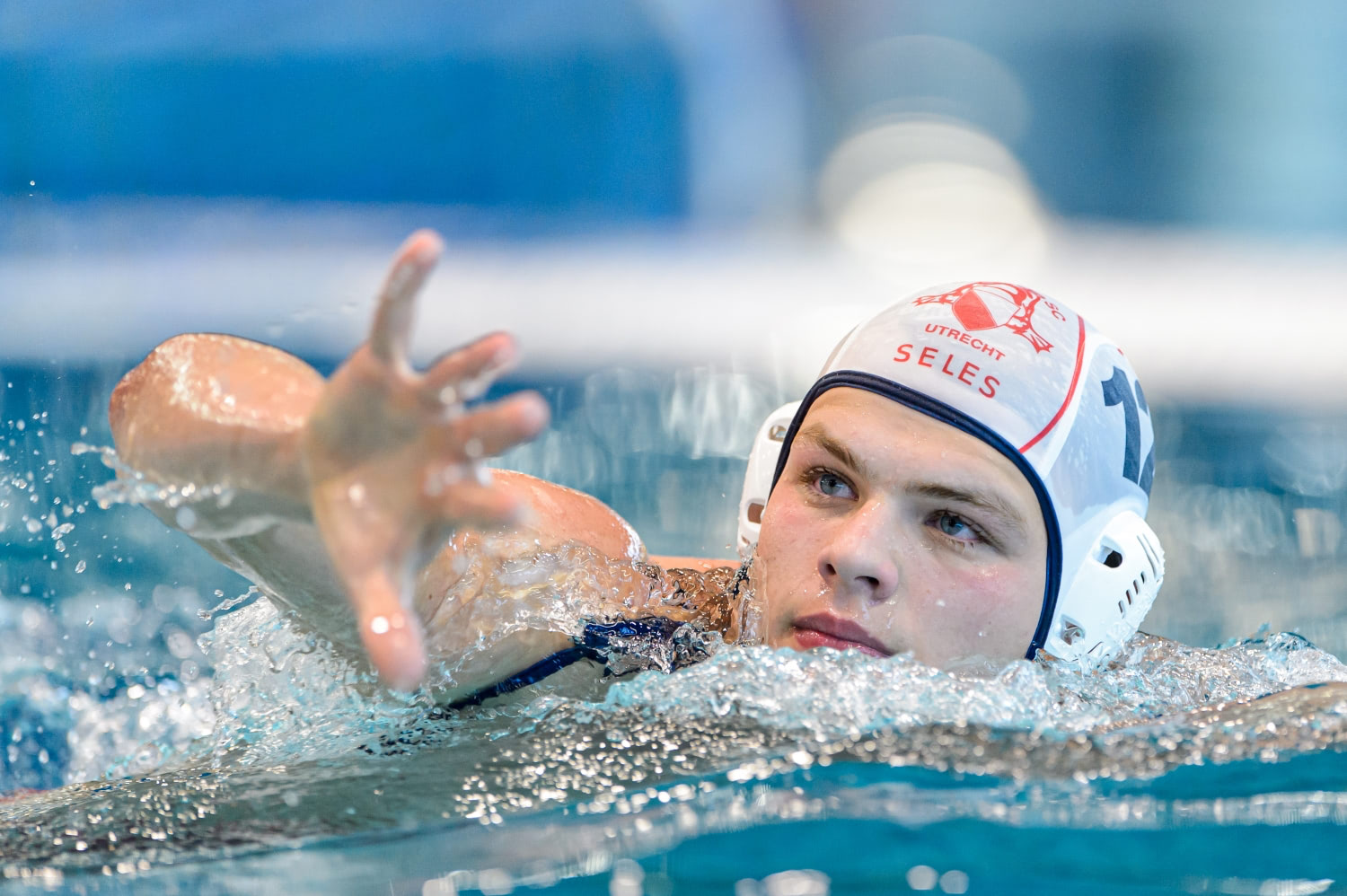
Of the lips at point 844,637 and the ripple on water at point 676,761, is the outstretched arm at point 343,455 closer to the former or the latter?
the ripple on water at point 676,761

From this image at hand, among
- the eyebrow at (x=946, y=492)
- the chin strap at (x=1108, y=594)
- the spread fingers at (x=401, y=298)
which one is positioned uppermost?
the spread fingers at (x=401, y=298)

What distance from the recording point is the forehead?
1.95m

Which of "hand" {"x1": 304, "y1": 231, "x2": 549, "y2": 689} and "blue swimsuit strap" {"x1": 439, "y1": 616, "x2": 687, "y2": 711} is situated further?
"blue swimsuit strap" {"x1": 439, "y1": 616, "x2": 687, "y2": 711}

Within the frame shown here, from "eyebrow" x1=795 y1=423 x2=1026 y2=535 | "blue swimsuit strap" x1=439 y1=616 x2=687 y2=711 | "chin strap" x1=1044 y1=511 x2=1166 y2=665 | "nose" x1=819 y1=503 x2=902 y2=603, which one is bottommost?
"blue swimsuit strap" x1=439 y1=616 x2=687 y2=711

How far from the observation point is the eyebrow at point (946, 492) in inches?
76.0

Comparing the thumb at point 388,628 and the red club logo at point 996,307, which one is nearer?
the thumb at point 388,628

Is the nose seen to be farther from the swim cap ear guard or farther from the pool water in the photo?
the swim cap ear guard

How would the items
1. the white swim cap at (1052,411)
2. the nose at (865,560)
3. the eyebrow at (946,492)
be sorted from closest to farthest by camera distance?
1. the nose at (865,560)
2. the eyebrow at (946,492)
3. the white swim cap at (1052,411)

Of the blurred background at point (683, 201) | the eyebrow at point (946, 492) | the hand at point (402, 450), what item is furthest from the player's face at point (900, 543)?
the blurred background at point (683, 201)

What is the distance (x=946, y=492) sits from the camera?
1.93 meters

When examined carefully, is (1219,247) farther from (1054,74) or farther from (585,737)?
(585,737)

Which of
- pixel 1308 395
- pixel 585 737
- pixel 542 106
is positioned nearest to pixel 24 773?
pixel 585 737

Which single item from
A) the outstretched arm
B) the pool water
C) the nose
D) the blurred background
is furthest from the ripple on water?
the blurred background

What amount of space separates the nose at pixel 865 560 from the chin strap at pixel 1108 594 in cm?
37
